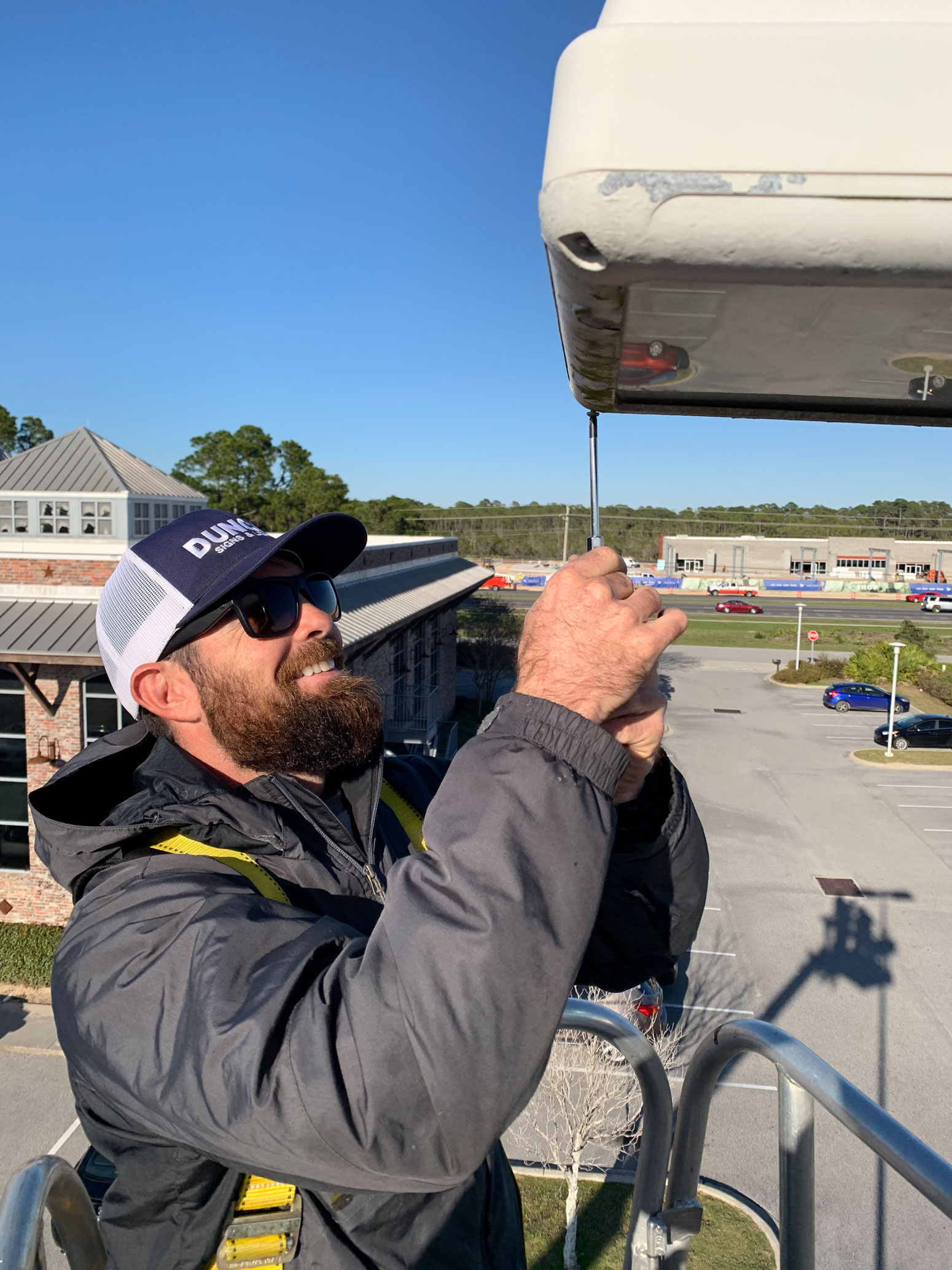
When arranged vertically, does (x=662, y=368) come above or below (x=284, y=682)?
above

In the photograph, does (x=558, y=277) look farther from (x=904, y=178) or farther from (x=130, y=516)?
(x=130, y=516)

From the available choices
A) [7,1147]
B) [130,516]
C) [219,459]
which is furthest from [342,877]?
[219,459]

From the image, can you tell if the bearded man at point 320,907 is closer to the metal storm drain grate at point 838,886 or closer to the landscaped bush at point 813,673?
the metal storm drain grate at point 838,886

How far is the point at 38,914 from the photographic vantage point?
1346cm

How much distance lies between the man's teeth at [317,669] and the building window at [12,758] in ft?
41.6

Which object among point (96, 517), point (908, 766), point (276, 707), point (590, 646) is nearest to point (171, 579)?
point (276, 707)

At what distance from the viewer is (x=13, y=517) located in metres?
16.9

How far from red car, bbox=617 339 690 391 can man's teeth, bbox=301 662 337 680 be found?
0.95m

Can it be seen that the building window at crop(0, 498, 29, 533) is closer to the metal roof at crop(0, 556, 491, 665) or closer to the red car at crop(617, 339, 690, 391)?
the metal roof at crop(0, 556, 491, 665)

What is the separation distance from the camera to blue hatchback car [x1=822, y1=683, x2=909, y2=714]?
1352 inches

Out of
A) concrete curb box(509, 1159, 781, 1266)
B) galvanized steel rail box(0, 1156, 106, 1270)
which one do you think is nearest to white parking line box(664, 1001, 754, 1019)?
concrete curb box(509, 1159, 781, 1266)

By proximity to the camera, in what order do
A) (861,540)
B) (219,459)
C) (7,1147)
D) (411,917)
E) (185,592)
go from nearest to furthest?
(411,917) → (185,592) → (7,1147) → (219,459) → (861,540)

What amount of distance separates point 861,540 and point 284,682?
66.0 metres

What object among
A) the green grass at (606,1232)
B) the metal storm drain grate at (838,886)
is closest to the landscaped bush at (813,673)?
the metal storm drain grate at (838,886)
